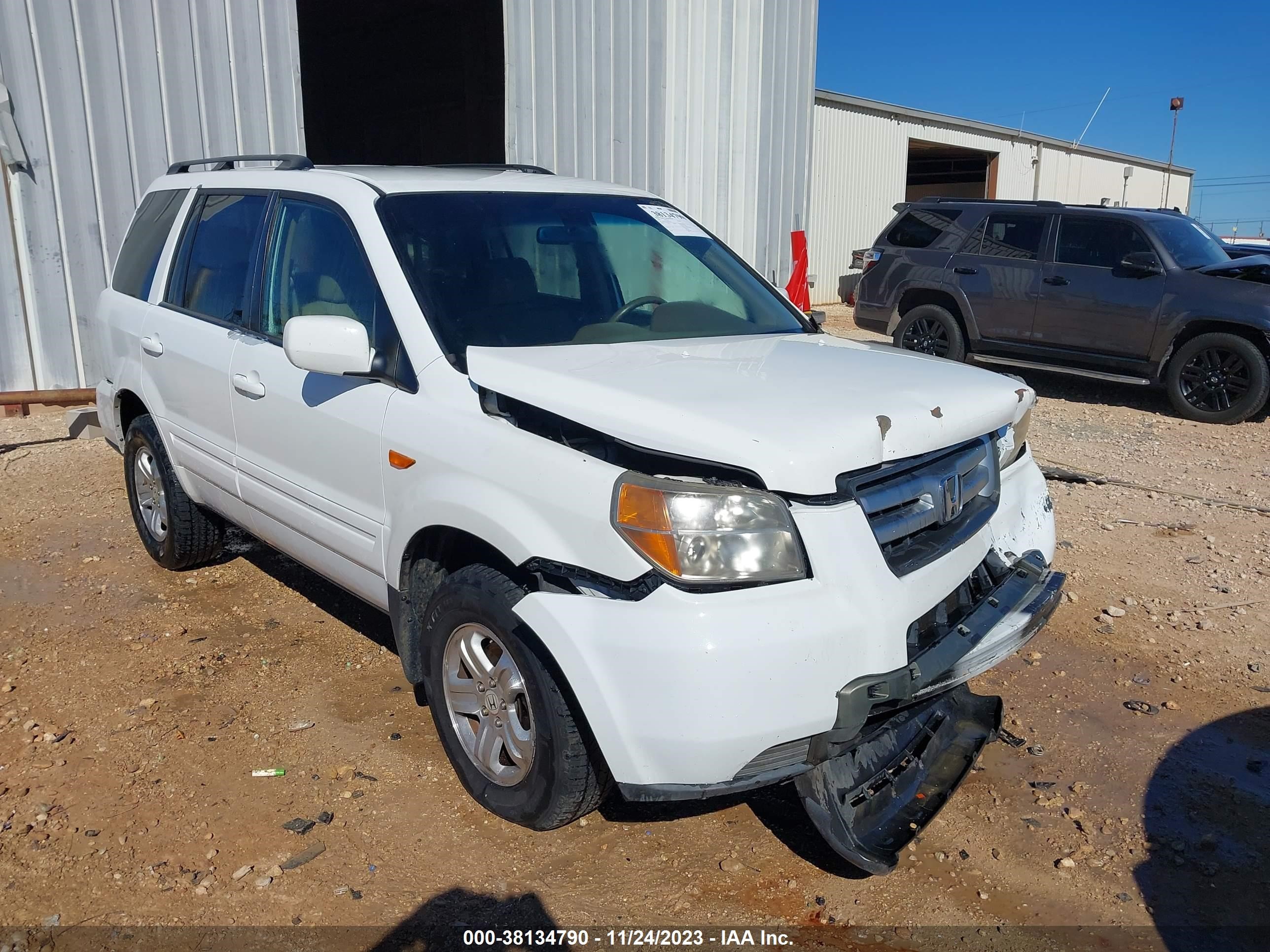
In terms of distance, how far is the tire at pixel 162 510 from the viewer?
471cm

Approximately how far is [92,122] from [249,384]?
16.9 ft

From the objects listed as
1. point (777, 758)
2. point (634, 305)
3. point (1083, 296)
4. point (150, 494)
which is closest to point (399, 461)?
point (634, 305)

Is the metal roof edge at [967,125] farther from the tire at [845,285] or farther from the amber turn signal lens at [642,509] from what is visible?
the amber turn signal lens at [642,509]

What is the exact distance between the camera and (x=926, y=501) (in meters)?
2.70

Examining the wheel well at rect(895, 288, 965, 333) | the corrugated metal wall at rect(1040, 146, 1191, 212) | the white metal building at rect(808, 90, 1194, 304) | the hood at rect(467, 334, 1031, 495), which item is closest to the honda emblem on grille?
the hood at rect(467, 334, 1031, 495)

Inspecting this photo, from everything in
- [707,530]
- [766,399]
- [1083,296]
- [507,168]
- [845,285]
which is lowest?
[845,285]

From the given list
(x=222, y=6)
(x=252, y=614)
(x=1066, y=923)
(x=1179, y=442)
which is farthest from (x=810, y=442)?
(x=222, y=6)

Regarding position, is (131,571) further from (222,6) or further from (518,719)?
(222,6)

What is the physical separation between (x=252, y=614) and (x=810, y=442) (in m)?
3.12

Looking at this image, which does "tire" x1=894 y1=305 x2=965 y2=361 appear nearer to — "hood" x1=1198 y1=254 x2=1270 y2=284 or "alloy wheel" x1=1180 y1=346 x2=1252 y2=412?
"alloy wheel" x1=1180 y1=346 x2=1252 y2=412

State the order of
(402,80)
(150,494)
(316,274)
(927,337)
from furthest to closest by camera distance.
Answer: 1. (402,80)
2. (927,337)
3. (150,494)
4. (316,274)

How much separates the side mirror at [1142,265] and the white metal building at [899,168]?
716 cm

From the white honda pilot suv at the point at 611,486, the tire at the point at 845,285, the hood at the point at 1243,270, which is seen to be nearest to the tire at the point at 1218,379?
the hood at the point at 1243,270

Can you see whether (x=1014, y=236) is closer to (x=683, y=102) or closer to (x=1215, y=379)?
(x=1215, y=379)
